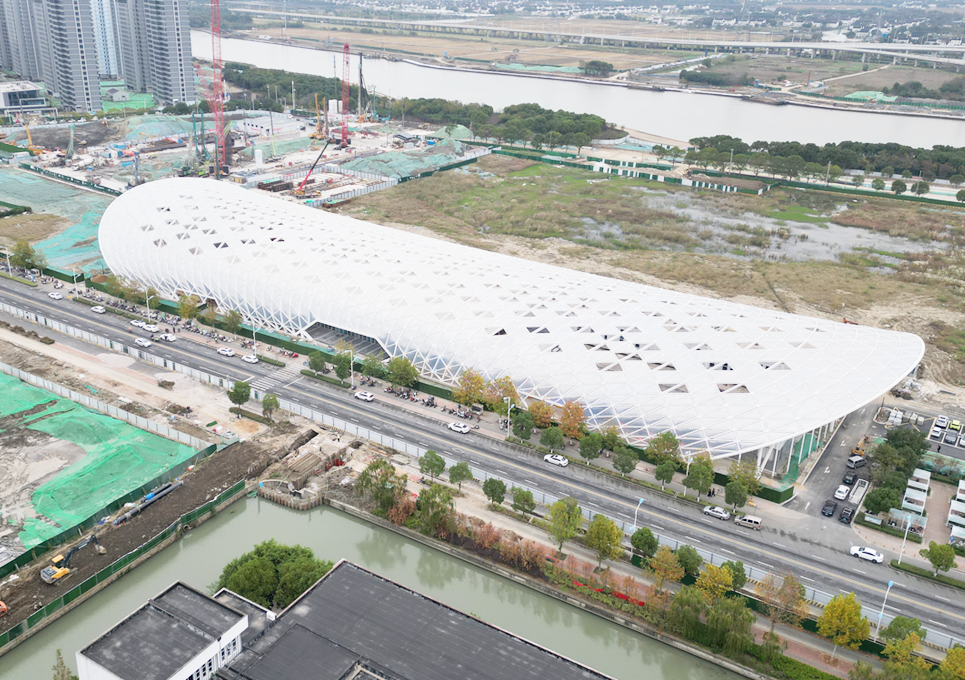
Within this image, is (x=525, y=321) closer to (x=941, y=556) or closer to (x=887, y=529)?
(x=887, y=529)


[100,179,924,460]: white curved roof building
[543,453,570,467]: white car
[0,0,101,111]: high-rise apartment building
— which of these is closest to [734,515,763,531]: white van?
[100,179,924,460]: white curved roof building

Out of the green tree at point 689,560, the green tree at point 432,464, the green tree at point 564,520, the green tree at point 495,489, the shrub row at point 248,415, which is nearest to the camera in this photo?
the green tree at point 689,560

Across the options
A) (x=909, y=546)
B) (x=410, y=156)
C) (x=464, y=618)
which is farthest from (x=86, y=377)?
(x=410, y=156)

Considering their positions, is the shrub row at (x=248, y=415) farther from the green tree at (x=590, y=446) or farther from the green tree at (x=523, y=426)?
the green tree at (x=590, y=446)

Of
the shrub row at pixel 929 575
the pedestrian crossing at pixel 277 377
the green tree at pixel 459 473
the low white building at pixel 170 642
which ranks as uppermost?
the low white building at pixel 170 642

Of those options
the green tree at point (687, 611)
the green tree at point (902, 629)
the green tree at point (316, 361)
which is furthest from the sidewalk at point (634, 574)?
the green tree at point (316, 361)

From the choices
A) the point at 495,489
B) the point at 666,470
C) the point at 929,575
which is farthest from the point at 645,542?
the point at 929,575

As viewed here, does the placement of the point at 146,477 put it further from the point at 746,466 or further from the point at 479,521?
the point at 746,466
